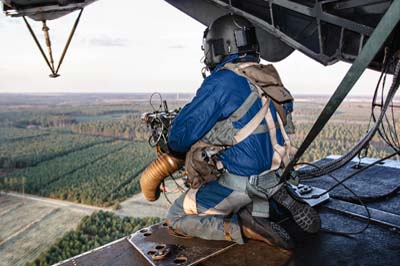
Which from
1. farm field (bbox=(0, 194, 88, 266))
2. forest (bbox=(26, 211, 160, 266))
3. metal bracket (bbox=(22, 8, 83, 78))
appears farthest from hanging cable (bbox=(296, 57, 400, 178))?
farm field (bbox=(0, 194, 88, 266))

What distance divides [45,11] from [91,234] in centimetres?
3903

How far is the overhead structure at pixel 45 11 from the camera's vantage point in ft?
11.9

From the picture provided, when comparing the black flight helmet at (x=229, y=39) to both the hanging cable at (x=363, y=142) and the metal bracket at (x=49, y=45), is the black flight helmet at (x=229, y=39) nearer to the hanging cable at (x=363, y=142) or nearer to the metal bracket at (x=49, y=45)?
the hanging cable at (x=363, y=142)

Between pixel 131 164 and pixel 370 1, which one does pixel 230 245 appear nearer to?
pixel 370 1

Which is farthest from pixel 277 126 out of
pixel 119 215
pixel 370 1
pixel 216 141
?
pixel 119 215

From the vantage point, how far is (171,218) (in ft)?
8.16

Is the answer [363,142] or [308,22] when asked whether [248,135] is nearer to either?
[363,142]

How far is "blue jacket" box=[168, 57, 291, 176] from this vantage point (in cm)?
221

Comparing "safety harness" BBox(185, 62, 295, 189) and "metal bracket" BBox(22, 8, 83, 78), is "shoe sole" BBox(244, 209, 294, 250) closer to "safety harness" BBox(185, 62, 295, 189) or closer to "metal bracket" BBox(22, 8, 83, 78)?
"safety harness" BBox(185, 62, 295, 189)

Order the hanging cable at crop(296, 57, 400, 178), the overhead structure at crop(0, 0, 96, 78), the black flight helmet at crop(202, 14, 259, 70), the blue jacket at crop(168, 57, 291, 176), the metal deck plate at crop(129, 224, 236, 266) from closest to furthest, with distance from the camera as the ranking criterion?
the hanging cable at crop(296, 57, 400, 178), the metal deck plate at crop(129, 224, 236, 266), the blue jacket at crop(168, 57, 291, 176), the black flight helmet at crop(202, 14, 259, 70), the overhead structure at crop(0, 0, 96, 78)

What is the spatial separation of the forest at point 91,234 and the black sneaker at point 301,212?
101ft

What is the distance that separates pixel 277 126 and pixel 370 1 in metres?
1.92

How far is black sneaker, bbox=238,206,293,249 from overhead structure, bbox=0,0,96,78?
9.01 feet

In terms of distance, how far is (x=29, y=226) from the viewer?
4269 cm
